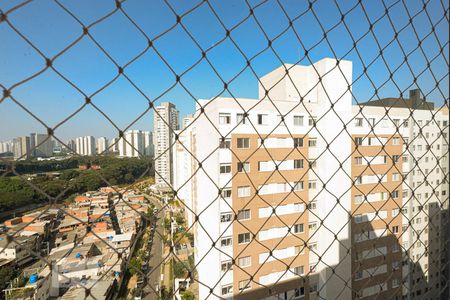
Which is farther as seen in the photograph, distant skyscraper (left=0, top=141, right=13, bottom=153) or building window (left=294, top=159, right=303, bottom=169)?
building window (left=294, top=159, right=303, bottom=169)

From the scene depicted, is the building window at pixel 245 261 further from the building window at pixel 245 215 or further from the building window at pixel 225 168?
the building window at pixel 225 168

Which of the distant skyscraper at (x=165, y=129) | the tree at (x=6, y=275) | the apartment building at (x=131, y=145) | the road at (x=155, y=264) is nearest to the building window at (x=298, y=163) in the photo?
the road at (x=155, y=264)

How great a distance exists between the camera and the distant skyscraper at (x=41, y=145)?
0.41 metres

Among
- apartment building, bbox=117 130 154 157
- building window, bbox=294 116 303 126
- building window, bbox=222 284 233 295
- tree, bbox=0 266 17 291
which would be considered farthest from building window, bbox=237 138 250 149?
tree, bbox=0 266 17 291

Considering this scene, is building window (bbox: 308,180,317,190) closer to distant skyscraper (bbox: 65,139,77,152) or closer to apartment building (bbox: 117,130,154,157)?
apartment building (bbox: 117,130,154,157)

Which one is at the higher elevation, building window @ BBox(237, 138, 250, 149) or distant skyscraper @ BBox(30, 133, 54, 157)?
building window @ BBox(237, 138, 250, 149)

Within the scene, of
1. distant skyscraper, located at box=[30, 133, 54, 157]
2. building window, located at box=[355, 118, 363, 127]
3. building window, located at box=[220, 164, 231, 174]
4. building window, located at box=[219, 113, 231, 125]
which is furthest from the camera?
building window, located at box=[355, 118, 363, 127]

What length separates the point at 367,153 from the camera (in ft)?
16.4

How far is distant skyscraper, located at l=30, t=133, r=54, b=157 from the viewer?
414 mm

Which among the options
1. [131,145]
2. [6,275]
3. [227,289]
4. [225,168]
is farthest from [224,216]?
[6,275]

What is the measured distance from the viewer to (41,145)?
1.41 ft

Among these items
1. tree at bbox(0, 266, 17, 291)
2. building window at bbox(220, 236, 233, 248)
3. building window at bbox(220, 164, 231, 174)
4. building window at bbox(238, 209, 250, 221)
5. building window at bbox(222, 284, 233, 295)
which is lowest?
tree at bbox(0, 266, 17, 291)

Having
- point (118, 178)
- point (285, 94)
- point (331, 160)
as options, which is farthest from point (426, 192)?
point (118, 178)

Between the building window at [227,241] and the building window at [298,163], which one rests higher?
the building window at [298,163]
